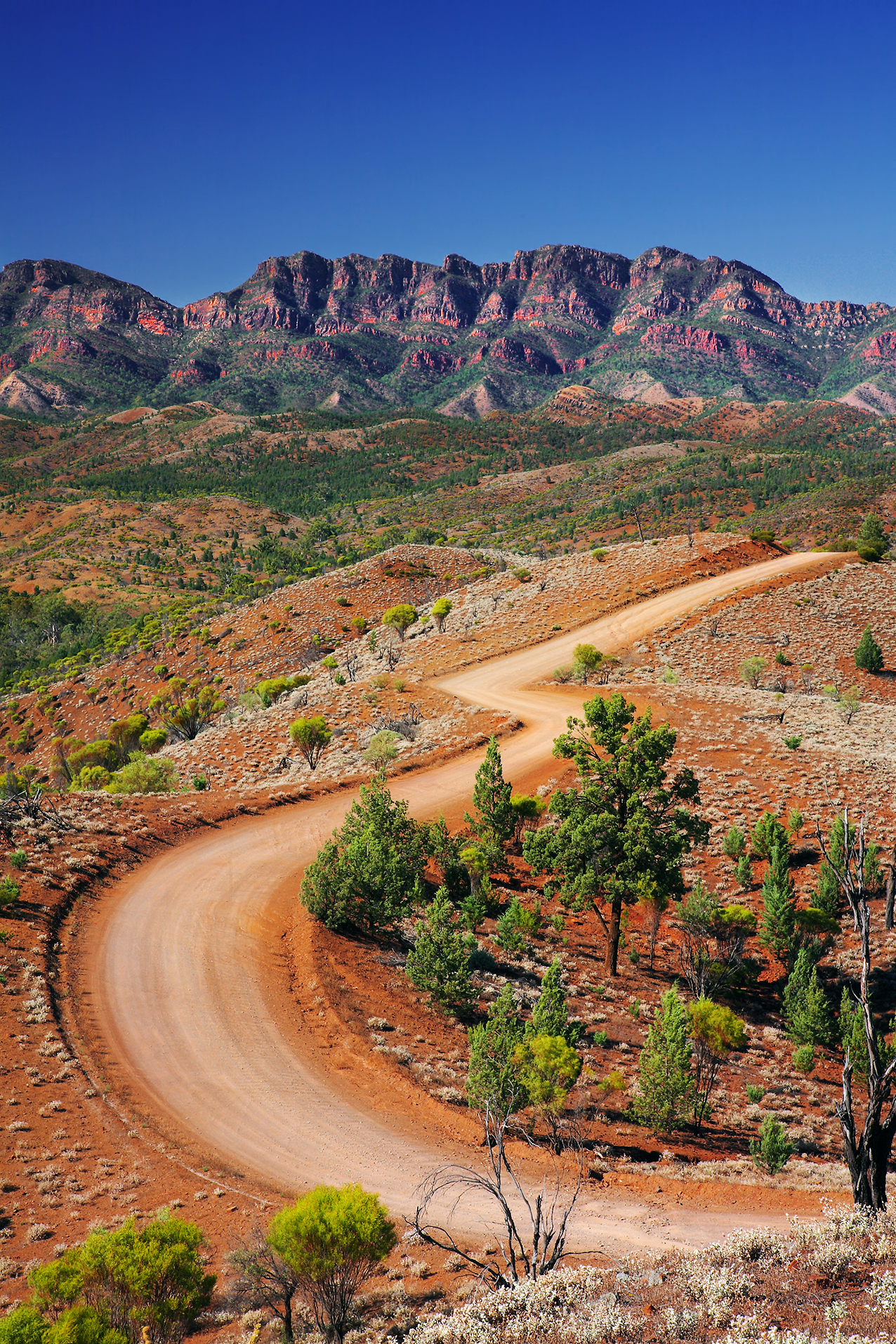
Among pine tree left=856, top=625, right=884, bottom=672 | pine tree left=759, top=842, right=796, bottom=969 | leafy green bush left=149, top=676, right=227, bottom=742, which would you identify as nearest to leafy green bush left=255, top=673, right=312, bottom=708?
leafy green bush left=149, top=676, right=227, bottom=742

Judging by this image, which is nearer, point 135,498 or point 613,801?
point 613,801

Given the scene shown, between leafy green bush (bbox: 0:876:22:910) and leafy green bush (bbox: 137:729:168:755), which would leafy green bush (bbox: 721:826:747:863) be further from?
leafy green bush (bbox: 137:729:168:755)

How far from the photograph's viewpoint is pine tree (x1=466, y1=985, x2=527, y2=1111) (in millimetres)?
10938

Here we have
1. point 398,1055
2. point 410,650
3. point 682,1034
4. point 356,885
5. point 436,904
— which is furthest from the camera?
point 410,650

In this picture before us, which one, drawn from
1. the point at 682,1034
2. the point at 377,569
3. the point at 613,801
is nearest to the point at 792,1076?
the point at 682,1034

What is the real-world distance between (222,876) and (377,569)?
138 ft

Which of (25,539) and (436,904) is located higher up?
(25,539)

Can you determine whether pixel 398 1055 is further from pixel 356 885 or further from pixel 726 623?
pixel 726 623

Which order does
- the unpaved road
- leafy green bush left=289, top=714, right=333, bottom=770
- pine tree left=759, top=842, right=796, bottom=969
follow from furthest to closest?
leafy green bush left=289, top=714, right=333, bottom=770 < pine tree left=759, top=842, right=796, bottom=969 < the unpaved road

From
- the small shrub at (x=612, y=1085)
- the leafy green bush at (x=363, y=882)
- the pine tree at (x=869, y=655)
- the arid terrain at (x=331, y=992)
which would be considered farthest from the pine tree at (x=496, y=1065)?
the pine tree at (x=869, y=655)

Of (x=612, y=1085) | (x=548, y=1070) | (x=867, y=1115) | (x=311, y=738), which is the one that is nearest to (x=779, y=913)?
(x=612, y=1085)

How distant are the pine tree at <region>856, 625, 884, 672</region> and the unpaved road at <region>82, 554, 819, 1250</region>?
1145 inches

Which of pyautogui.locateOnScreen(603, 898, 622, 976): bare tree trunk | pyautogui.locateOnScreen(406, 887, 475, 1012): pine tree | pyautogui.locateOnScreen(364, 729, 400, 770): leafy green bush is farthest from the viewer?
pyautogui.locateOnScreen(364, 729, 400, 770): leafy green bush

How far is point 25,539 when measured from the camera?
119 meters
